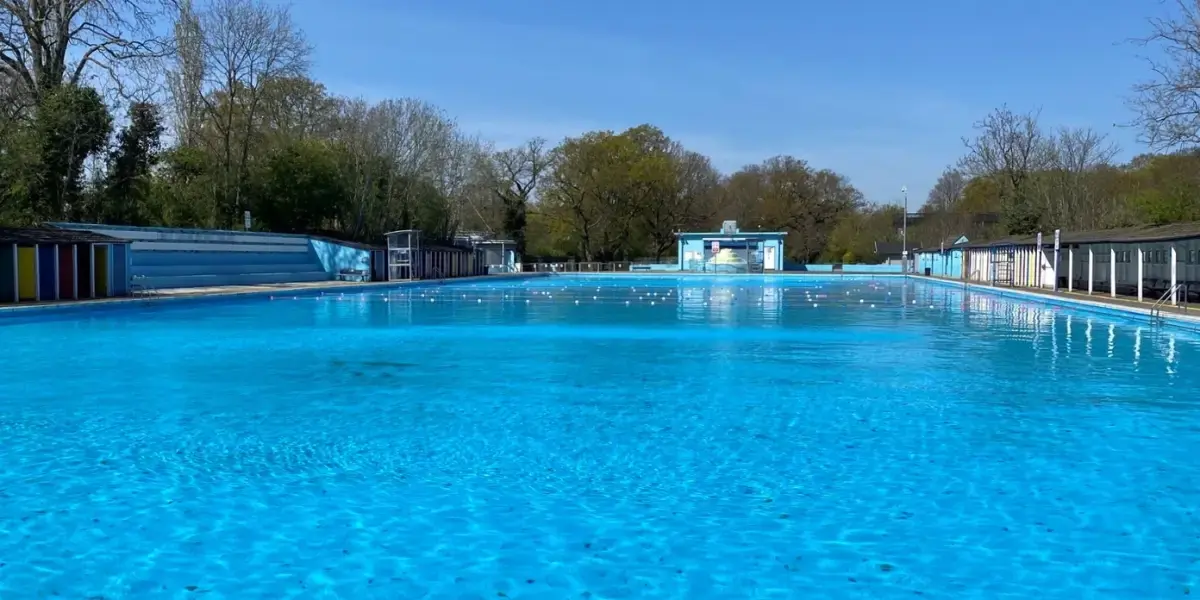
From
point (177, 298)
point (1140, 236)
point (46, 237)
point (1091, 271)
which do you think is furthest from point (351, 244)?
point (1140, 236)

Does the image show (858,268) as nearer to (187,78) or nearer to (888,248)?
(888,248)

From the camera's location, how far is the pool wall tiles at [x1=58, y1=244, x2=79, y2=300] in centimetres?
1898

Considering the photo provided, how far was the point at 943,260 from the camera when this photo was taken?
144ft

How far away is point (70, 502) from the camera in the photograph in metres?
5.05

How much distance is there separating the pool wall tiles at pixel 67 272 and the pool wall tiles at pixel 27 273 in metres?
0.66

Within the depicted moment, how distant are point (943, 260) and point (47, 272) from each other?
3851 cm

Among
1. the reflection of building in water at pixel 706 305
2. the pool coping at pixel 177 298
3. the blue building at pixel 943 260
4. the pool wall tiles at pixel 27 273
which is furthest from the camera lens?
the blue building at pixel 943 260

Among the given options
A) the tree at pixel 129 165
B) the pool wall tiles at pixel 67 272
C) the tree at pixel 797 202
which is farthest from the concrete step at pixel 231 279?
the tree at pixel 797 202

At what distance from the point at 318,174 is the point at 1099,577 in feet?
118

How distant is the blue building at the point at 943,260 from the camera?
40159 mm

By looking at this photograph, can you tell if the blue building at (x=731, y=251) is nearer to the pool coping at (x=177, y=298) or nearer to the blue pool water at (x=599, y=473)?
the pool coping at (x=177, y=298)

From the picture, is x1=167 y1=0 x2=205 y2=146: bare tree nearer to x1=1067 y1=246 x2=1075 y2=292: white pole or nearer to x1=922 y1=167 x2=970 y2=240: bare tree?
x1=1067 y1=246 x2=1075 y2=292: white pole

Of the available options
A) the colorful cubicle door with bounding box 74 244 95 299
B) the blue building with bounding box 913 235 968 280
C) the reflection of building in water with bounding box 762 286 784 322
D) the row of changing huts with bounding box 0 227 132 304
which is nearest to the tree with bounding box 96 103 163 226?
the row of changing huts with bounding box 0 227 132 304

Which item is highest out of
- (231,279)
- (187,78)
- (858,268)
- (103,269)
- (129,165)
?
(187,78)
